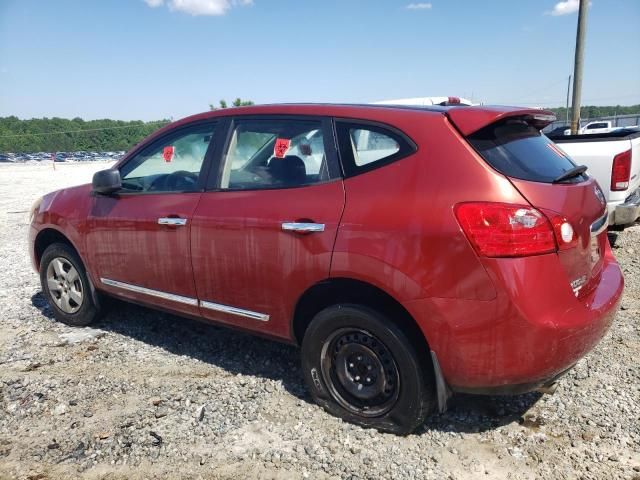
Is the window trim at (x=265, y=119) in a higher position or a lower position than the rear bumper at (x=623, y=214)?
higher

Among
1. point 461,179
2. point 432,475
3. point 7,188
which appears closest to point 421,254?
point 461,179

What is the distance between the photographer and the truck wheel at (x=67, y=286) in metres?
4.55

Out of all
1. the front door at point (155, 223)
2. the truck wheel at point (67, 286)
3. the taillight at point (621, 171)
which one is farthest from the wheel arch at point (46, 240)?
the taillight at point (621, 171)

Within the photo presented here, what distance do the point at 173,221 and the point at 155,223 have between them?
212 millimetres

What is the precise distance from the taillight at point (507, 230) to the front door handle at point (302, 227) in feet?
2.57

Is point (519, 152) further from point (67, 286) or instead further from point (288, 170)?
point (67, 286)

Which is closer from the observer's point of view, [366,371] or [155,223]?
[366,371]

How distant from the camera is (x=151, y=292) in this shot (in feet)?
12.8

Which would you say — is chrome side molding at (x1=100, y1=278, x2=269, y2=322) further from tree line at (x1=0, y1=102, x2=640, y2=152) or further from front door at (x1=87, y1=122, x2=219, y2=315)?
tree line at (x1=0, y1=102, x2=640, y2=152)

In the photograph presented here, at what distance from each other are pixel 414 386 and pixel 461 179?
3.58 ft

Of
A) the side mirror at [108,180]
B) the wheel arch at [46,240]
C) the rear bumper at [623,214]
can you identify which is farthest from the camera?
the rear bumper at [623,214]

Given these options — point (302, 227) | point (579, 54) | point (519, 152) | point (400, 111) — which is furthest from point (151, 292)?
point (579, 54)

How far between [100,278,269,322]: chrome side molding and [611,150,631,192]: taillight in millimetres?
4223

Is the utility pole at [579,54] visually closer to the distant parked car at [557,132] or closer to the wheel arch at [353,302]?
the distant parked car at [557,132]
